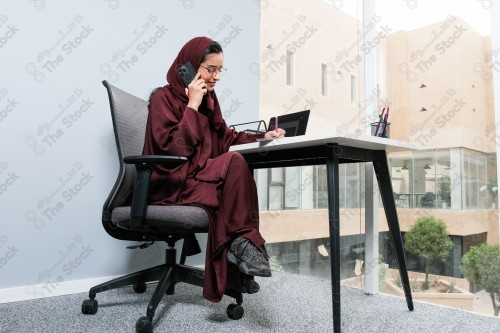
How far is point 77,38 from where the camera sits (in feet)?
6.01

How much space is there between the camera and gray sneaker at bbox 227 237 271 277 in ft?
3.84

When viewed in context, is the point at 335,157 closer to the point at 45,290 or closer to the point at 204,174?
the point at 204,174

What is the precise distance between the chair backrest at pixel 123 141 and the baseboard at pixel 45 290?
43 centimetres

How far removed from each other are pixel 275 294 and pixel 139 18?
5.19 feet

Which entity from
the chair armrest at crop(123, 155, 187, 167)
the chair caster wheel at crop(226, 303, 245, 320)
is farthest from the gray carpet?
the chair armrest at crop(123, 155, 187, 167)

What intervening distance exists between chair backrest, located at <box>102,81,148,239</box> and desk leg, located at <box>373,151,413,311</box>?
101 cm

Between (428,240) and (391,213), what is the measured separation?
13.4 inches

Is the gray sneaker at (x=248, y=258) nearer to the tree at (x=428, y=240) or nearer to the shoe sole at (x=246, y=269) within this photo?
the shoe sole at (x=246, y=269)

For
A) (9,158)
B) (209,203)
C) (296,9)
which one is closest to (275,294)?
(209,203)

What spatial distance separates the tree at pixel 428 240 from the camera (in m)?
1.70

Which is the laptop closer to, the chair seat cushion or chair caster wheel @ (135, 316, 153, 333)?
the chair seat cushion

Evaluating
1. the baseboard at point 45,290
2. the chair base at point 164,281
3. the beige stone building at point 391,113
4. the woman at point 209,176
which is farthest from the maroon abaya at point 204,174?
the baseboard at point 45,290

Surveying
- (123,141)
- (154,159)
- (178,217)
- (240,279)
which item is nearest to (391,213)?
(240,279)

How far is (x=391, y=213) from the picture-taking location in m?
1.57
